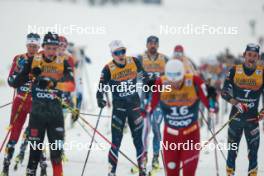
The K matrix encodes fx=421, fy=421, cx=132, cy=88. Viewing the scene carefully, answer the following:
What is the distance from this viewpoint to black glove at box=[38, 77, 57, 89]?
650cm

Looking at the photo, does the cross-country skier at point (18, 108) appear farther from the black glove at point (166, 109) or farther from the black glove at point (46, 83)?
the black glove at point (166, 109)

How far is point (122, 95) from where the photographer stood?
25.3 feet

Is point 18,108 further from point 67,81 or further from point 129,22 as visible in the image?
point 129,22

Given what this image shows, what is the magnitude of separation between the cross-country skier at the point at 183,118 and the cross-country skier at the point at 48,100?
1741 mm

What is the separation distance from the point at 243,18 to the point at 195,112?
5730 cm

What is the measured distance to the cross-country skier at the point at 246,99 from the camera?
24.1 ft

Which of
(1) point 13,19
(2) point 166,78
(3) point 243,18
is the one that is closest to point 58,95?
(2) point 166,78

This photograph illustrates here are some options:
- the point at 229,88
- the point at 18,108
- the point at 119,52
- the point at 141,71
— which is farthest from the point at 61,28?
the point at 229,88

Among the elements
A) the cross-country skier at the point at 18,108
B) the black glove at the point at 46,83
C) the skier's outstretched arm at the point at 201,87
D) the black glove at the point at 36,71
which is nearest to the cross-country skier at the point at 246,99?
the skier's outstretched arm at the point at 201,87

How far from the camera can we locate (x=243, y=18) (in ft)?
198

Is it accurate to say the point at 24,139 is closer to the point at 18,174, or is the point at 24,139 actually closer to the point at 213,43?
the point at 18,174

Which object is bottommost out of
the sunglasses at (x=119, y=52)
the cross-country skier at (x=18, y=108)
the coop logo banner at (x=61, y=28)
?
the cross-country skier at (x=18, y=108)

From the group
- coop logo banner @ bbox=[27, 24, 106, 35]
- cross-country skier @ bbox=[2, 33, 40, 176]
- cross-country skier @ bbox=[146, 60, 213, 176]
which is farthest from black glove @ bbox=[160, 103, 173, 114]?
coop logo banner @ bbox=[27, 24, 106, 35]

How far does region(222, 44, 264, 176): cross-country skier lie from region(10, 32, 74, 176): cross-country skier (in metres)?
2.86
